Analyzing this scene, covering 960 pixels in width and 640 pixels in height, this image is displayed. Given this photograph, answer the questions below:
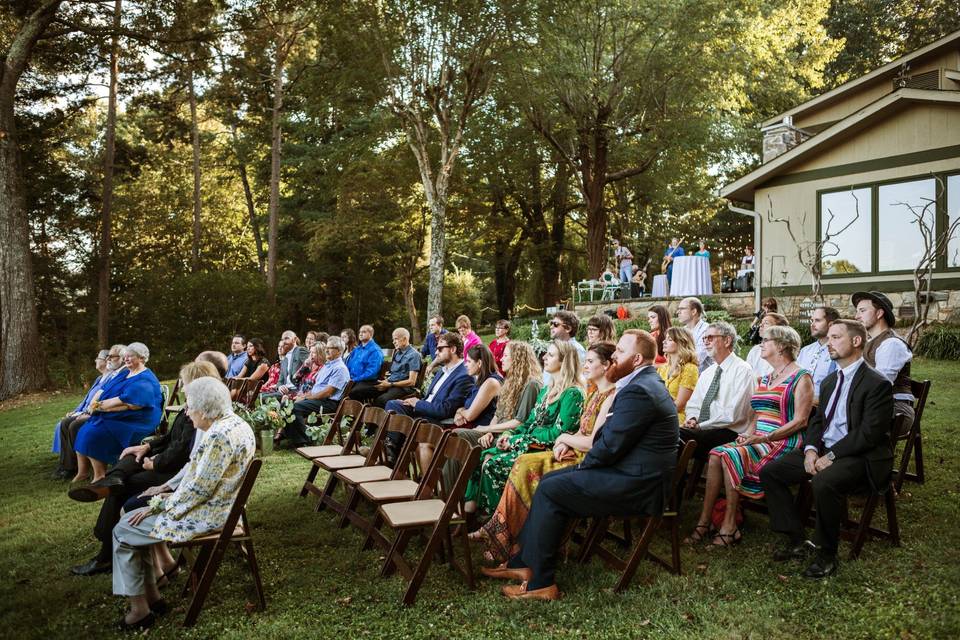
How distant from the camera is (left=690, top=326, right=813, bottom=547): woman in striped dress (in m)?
4.78

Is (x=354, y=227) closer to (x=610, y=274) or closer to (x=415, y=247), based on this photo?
(x=415, y=247)

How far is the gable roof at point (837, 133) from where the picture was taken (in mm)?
13414

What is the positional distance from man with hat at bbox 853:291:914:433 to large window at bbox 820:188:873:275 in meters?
10.1

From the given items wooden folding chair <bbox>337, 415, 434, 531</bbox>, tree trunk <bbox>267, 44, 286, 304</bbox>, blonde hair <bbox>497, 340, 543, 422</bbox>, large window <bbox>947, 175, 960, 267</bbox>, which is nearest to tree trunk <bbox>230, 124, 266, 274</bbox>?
tree trunk <bbox>267, 44, 286, 304</bbox>

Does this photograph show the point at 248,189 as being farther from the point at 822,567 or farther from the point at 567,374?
the point at 822,567

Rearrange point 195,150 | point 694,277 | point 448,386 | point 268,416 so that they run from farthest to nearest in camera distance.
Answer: point 195,150 → point 694,277 → point 268,416 → point 448,386

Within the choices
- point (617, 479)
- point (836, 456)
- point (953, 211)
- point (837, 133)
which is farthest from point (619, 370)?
point (837, 133)

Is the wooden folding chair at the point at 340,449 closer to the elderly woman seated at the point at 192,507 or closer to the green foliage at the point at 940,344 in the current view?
the elderly woman seated at the point at 192,507

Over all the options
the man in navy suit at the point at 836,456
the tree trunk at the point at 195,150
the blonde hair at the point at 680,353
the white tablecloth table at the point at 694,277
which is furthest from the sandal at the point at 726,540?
the tree trunk at the point at 195,150

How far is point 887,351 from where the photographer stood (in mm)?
5504

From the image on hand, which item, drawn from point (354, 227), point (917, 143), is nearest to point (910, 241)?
point (917, 143)

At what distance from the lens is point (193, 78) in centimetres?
2525

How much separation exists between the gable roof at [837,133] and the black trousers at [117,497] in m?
14.5

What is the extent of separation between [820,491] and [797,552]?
45 centimetres
